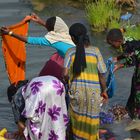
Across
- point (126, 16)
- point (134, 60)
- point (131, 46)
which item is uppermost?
point (126, 16)

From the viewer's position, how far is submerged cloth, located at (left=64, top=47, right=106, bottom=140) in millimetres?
6105

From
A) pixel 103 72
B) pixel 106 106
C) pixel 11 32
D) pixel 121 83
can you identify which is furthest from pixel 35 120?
pixel 121 83

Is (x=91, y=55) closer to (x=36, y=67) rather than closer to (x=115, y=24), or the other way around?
(x=36, y=67)

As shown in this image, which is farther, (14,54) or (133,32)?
(133,32)

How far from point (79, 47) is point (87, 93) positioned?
1.76 ft

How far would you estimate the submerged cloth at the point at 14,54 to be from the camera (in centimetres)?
800

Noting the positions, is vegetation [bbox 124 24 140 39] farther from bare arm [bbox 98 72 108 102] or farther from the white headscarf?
bare arm [bbox 98 72 108 102]

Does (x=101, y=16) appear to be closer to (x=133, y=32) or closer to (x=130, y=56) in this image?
(x=133, y=32)

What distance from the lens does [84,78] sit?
610cm

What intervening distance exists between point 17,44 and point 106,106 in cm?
171

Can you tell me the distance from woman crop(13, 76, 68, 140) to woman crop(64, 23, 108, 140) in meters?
0.17

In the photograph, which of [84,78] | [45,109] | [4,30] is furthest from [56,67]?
[45,109]

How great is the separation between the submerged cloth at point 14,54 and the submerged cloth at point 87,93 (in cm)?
200

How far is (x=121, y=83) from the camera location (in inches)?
383
